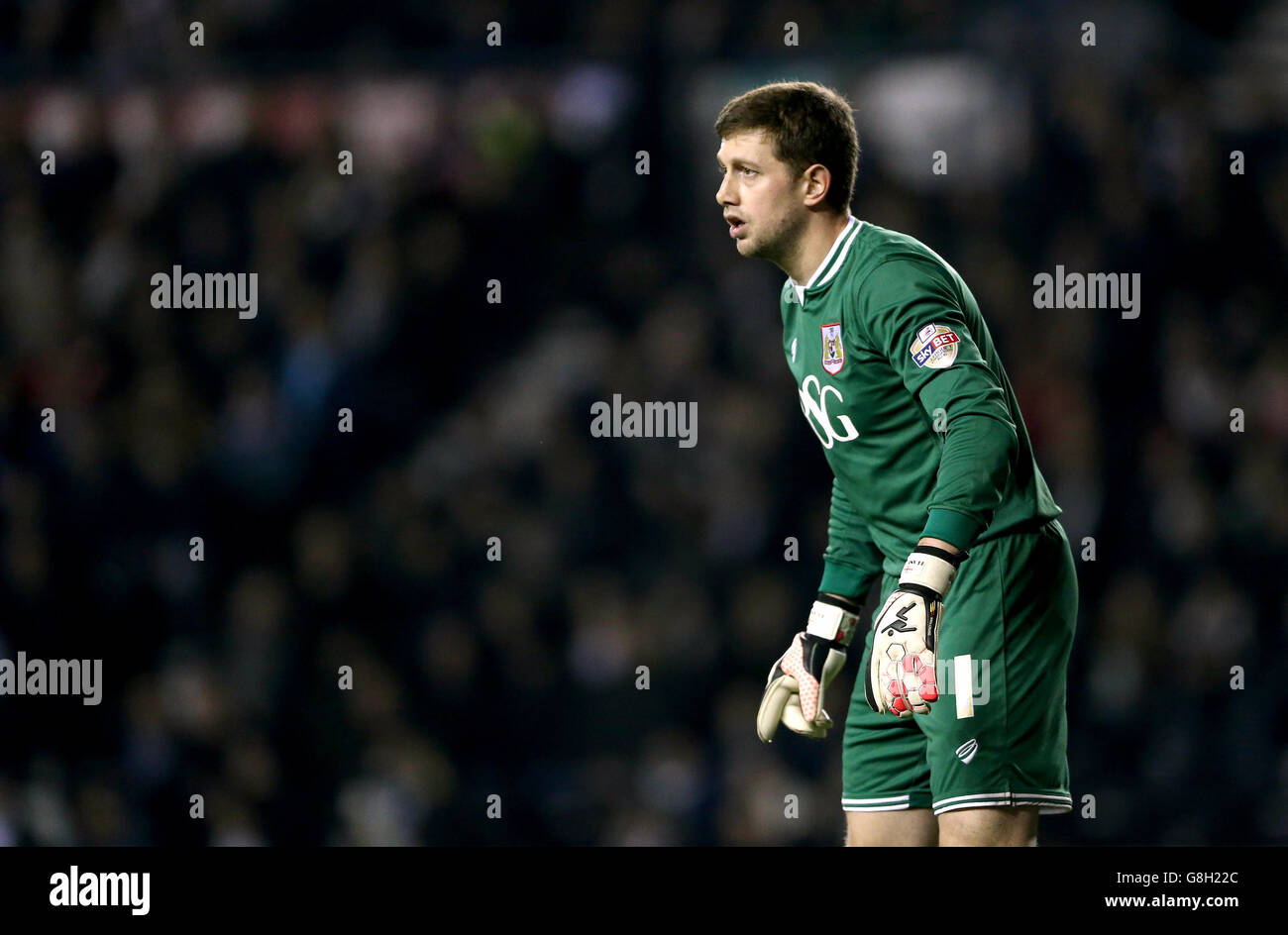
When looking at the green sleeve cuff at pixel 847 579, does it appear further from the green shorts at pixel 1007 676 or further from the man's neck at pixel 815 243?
the man's neck at pixel 815 243

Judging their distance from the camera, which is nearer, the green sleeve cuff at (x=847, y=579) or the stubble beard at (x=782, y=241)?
the stubble beard at (x=782, y=241)

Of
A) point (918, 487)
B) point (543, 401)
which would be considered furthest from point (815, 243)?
point (543, 401)

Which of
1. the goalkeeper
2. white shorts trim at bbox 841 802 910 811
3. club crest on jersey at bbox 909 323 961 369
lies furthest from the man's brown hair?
white shorts trim at bbox 841 802 910 811

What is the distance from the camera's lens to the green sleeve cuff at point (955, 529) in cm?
308

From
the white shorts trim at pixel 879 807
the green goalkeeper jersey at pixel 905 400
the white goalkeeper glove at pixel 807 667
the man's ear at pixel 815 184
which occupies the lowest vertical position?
the white shorts trim at pixel 879 807

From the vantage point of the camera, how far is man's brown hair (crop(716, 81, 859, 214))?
3.61m

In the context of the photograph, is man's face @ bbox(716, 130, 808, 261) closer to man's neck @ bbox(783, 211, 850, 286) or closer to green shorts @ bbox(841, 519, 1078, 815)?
man's neck @ bbox(783, 211, 850, 286)

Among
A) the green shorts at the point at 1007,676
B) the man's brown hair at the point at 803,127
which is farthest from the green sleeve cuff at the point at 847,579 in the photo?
the man's brown hair at the point at 803,127

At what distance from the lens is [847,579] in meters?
3.90

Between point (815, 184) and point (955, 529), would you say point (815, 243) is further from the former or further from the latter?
point (955, 529)

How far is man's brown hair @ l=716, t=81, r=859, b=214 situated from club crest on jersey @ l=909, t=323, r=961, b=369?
528 millimetres

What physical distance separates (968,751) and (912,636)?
1.76 ft

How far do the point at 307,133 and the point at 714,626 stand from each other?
128 inches
